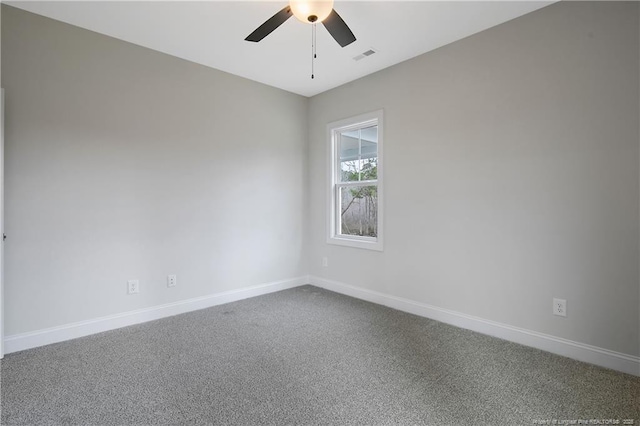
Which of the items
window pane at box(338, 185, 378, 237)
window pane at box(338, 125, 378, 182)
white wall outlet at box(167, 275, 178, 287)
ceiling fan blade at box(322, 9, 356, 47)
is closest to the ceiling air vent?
window pane at box(338, 125, 378, 182)

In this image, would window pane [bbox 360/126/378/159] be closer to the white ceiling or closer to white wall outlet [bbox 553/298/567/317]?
the white ceiling

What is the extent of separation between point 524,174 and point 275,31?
241cm

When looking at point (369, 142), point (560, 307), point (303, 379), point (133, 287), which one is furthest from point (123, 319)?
point (560, 307)

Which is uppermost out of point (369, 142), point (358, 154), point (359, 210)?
point (369, 142)

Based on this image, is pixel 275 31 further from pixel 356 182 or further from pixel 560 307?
pixel 560 307

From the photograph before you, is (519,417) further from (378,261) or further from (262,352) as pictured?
(378,261)

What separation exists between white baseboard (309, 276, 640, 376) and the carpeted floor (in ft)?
0.28

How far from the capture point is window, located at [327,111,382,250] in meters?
3.80

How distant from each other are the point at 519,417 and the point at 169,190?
10.8 ft

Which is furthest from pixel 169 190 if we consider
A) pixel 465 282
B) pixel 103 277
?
pixel 465 282

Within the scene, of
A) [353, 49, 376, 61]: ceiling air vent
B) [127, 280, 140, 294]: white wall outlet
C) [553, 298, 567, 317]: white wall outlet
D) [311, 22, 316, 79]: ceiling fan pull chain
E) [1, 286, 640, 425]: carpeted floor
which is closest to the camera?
[1, 286, 640, 425]: carpeted floor

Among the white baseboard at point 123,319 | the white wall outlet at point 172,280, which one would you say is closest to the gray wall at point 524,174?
the white baseboard at point 123,319

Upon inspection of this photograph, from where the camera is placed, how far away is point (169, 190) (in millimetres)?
3297

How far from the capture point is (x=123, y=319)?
301 cm
